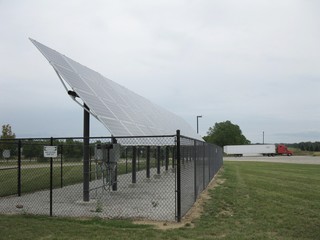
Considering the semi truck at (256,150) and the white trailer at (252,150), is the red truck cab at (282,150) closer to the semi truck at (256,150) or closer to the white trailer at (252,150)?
the semi truck at (256,150)

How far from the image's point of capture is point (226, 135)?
396 ft

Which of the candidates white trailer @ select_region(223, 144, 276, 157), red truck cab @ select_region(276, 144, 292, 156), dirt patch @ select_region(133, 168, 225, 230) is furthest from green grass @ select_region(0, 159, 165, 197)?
red truck cab @ select_region(276, 144, 292, 156)

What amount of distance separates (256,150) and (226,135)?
29.6 metres

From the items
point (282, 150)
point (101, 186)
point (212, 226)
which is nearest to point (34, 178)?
point (101, 186)

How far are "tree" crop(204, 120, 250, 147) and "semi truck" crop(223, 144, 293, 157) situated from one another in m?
25.6

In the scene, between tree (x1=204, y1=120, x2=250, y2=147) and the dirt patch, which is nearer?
the dirt patch

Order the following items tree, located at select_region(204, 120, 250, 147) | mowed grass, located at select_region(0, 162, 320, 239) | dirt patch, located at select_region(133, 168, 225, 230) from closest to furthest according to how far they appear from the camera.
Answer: mowed grass, located at select_region(0, 162, 320, 239), dirt patch, located at select_region(133, 168, 225, 230), tree, located at select_region(204, 120, 250, 147)

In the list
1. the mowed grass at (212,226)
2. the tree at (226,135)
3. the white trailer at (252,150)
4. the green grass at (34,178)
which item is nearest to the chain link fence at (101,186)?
the green grass at (34,178)

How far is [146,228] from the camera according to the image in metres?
8.62

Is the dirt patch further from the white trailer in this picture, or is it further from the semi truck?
the semi truck

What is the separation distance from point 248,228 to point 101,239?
323 cm

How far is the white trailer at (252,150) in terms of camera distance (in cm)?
8944

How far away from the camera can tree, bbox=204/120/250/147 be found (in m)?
120

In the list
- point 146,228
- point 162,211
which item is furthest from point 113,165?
point 146,228
